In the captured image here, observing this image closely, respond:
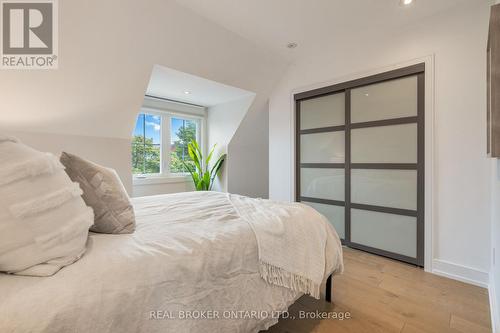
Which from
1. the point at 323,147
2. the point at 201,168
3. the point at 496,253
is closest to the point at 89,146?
the point at 201,168

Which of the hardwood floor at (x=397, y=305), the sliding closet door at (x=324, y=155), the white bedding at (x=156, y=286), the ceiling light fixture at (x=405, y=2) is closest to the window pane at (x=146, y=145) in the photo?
the sliding closet door at (x=324, y=155)

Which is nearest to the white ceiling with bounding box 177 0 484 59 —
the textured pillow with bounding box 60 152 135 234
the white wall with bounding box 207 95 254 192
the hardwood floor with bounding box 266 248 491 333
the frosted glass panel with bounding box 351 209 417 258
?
the white wall with bounding box 207 95 254 192

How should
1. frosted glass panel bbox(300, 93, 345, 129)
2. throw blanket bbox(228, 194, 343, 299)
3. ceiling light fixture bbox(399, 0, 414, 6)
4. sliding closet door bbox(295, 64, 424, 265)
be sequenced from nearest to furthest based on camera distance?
1. throw blanket bbox(228, 194, 343, 299)
2. ceiling light fixture bbox(399, 0, 414, 6)
3. sliding closet door bbox(295, 64, 424, 265)
4. frosted glass panel bbox(300, 93, 345, 129)

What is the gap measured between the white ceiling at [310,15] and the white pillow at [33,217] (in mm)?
1957

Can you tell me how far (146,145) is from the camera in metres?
4.10

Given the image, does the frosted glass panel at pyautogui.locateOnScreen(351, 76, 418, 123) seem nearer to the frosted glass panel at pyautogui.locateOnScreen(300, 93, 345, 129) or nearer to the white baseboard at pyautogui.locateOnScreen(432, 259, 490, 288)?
the frosted glass panel at pyautogui.locateOnScreen(300, 93, 345, 129)

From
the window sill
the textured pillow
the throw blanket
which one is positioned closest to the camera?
the textured pillow

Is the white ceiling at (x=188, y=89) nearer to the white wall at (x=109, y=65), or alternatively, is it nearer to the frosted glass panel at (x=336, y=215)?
the white wall at (x=109, y=65)

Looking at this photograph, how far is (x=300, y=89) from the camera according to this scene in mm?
3273

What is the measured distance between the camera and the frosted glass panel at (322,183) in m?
2.96

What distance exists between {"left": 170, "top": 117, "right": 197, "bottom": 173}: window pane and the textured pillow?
129 inches

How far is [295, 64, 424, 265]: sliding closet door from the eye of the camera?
2.36 meters

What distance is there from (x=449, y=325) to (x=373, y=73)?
2.34 metres

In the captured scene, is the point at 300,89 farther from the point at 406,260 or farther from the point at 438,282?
the point at 438,282
